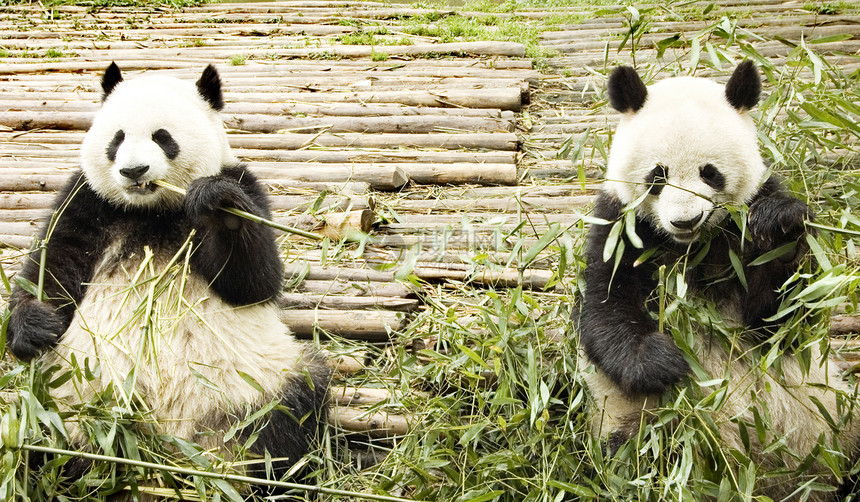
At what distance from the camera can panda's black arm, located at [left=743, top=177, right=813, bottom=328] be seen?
3721mm

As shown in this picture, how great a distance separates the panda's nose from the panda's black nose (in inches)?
97.6

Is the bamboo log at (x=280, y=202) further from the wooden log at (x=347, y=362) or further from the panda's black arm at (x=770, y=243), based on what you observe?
the panda's black arm at (x=770, y=243)

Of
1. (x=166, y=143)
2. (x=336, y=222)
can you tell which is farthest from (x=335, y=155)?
(x=166, y=143)

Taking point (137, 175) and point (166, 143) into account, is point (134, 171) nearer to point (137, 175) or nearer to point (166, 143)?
point (137, 175)

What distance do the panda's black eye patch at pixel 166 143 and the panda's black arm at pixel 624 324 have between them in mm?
2122

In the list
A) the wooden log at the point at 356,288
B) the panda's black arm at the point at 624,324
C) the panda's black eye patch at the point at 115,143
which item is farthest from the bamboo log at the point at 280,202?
the panda's black arm at the point at 624,324

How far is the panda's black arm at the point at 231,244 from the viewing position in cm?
403

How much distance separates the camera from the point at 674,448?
12.2 ft

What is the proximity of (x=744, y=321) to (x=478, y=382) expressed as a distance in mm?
1299

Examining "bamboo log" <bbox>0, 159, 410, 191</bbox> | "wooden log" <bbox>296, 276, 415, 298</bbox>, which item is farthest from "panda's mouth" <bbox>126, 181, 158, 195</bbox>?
"bamboo log" <bbox>0, 159, 410, 191</bbox>

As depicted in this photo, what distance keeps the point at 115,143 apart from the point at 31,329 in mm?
1000

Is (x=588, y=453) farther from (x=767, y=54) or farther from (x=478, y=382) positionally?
(x=767, y=54)

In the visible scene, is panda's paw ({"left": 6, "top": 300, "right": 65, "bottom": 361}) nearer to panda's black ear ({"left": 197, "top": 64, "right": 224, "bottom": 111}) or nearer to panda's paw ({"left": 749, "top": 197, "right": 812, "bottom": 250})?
panda's black ear ({"left": 197, "top": 64, "right": 224, "bottom": 111})

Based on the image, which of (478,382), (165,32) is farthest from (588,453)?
(165,32)
